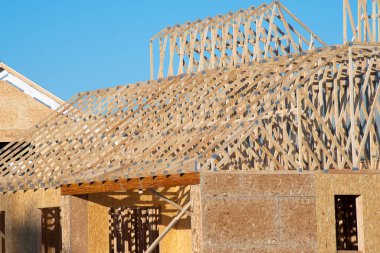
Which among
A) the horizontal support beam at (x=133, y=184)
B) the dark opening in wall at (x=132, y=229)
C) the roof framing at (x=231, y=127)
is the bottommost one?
the dark opening in wall at (x=132, y=229)

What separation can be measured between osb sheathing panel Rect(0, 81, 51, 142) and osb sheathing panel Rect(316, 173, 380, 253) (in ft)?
48.7

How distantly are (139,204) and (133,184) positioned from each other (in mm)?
4912

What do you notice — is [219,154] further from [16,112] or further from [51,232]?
[16,112]


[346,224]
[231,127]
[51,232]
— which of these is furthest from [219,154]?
[51,232]

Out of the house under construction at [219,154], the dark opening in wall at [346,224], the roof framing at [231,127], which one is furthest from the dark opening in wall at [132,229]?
the dark opening in wall at [346,224]

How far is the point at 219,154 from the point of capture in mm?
20828

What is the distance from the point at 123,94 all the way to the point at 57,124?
253cm

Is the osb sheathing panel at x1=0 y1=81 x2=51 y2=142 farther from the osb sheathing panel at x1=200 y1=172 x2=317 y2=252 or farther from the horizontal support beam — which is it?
the osb sheathing panel at x1=200 y1=172 x2=317 y2=252

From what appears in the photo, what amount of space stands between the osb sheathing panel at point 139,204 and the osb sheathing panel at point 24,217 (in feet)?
4.59

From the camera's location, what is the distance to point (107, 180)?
23469 mm

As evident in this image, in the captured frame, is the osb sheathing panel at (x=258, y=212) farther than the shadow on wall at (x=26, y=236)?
No

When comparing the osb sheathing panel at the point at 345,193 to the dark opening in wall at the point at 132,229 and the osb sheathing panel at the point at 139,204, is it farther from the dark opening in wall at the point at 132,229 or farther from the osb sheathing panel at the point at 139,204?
the dark opening in wall at the point at 132,229

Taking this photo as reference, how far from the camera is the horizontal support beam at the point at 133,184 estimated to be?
69.0ft

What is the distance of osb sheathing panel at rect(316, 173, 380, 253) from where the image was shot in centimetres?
2133
